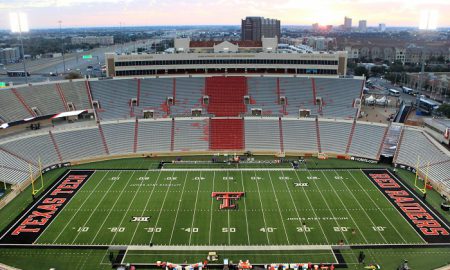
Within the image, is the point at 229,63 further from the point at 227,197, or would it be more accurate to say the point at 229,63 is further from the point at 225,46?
the point at 227,197

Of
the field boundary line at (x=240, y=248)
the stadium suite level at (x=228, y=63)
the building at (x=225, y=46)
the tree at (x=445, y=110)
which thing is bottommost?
the field boundary line at (x=240, y=248)

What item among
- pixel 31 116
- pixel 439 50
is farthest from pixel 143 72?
pixel 439 50

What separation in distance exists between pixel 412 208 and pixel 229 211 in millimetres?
15210

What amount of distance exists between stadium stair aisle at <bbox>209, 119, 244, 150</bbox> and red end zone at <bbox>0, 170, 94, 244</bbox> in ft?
49.8

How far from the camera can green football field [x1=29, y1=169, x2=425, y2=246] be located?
28859 millimetres

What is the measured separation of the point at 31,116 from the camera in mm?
50625

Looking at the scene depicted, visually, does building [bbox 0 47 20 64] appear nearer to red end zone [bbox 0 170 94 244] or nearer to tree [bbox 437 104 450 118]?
red end zone [bbox 0 170 94 244]

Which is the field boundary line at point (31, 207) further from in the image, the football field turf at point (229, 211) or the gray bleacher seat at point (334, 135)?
the gray bleacher seat at point (334, 135)

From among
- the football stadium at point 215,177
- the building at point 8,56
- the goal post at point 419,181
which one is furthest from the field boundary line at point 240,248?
the building at point 8,56

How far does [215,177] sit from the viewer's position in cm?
4066

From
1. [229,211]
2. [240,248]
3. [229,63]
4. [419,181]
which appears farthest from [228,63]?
[240,248]

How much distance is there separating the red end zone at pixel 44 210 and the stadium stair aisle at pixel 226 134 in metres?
15.2

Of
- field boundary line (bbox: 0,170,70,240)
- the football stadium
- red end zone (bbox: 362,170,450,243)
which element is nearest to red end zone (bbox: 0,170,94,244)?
field boundary line (bbox: 0,170,70,240)

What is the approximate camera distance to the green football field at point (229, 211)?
2886cm
